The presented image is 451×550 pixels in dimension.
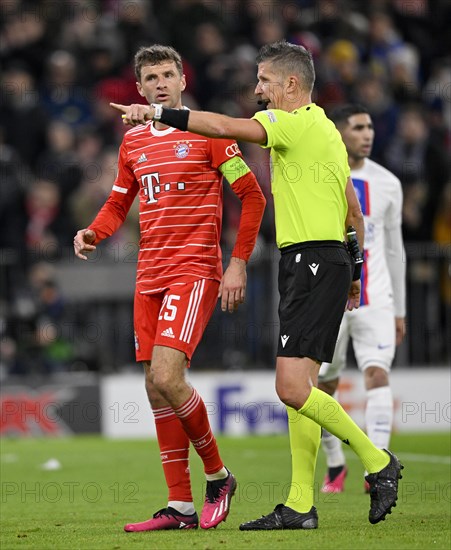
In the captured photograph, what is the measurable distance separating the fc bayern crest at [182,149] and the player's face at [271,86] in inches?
23.3

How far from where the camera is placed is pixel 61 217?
16250mm

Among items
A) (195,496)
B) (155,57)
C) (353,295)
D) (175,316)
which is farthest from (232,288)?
(195,496)

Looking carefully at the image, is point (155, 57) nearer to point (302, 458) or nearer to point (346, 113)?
point (302, 458)

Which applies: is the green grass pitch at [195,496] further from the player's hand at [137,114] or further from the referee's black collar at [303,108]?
the referee's black collar at [303,108]

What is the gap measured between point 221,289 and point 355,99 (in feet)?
37.5

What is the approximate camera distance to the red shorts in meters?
6.92

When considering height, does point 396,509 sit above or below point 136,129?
below

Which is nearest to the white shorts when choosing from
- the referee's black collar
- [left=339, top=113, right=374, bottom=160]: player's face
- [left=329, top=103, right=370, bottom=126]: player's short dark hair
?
[left=339, top=113, right=374, bottom=160]: player's face

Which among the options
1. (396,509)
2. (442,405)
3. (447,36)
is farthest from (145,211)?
(447,36)

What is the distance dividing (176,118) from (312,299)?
1237mm

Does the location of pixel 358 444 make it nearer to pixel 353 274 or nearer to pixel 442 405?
pixel 353 274

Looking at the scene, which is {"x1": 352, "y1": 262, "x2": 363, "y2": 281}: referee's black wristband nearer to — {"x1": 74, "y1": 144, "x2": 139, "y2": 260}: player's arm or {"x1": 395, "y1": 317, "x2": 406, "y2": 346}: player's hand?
{"x1": 74, "y1": 144, "x2": 139, "y2": 260}: player's arm

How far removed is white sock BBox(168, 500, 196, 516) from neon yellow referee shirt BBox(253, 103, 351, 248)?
154 centimetres

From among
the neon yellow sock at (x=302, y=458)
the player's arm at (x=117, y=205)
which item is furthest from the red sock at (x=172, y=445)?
the player's arm at (x=117, y=205)
